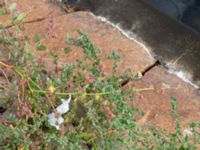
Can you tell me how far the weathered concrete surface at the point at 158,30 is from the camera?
2602 millimetres

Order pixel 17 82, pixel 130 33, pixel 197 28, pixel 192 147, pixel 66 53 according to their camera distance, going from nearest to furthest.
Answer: pixel 192 147 < pixel 17 82 < pixel 66 53 < pixel 130 33 < pixel 197 28

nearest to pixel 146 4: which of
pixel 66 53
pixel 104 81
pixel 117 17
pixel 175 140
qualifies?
pixel 117 17

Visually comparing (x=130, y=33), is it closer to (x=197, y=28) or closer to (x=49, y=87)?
(x=197, y=28)

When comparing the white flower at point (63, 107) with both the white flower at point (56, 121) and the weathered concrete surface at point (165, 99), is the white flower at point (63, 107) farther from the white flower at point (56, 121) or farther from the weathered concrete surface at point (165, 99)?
the weathered concrete surface at point (165, 99)

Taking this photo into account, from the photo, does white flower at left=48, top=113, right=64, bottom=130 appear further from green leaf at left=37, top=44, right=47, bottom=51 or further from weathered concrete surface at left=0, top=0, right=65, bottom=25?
weathered concrete surface at left=0, top=0, right=65, bottom=25

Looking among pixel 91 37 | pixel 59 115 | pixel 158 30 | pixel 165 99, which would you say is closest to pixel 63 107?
pixel 59 115

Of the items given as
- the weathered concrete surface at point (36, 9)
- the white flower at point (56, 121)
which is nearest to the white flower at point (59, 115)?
the white flower at point (56, 121)

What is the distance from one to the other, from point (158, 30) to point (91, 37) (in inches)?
14.0

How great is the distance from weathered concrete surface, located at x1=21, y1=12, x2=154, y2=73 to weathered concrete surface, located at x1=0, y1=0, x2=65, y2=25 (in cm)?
6

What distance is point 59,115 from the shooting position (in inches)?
77.5

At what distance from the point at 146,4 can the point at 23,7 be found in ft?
2.22

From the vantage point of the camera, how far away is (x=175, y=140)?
6.44 feet

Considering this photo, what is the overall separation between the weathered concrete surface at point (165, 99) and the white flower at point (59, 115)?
0.35 metres

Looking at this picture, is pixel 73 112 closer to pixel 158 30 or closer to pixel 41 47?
pixel 41 47
